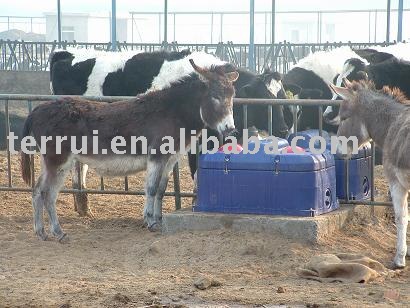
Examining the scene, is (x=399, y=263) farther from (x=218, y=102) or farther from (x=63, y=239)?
(x=63, y=239)

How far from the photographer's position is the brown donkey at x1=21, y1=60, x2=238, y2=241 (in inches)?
354

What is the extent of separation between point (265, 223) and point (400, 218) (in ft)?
4.19

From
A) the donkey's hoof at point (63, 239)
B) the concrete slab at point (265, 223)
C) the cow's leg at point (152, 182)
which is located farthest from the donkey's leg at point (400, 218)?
the donkey's hoof at point (63, 239)

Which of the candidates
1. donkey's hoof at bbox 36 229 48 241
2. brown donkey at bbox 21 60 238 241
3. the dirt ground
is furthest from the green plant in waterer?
donkey's hoof at bbox 36 229 48 241

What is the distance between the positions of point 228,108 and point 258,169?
1.02 metres

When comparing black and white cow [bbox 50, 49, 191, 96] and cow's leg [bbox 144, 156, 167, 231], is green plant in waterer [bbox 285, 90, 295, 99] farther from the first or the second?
cow's leg [bbox 144, 156, 167, 231]

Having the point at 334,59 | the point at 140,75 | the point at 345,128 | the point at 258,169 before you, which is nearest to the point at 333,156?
the point at 345,128

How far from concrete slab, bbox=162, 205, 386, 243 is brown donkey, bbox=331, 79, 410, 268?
73 centimetres

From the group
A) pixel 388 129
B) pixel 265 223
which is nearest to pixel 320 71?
pixel 388 129

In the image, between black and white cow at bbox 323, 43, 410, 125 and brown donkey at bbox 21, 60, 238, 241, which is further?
black and white cow at bbox 323, 43, 410, 125

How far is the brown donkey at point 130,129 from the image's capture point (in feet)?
29.5

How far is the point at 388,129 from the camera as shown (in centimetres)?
822

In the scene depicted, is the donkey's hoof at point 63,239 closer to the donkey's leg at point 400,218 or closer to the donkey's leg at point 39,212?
the donkey's leg at point 39,212

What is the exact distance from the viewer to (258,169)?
27.6 feet
